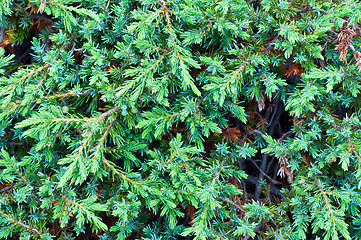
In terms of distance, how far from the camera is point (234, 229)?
1536 millimetres

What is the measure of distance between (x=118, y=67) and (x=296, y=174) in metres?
1.13

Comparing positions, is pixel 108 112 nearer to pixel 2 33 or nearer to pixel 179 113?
pixel 179 113

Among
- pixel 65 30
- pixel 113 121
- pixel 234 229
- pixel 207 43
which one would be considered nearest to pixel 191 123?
pixel 113 121

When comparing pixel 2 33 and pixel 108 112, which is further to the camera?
pixel 2 33

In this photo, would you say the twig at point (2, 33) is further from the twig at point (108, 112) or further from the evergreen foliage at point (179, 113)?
the twig at point (108, 112)

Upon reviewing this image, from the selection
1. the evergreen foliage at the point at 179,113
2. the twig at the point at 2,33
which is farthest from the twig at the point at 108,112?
the twig at the point at 2,33

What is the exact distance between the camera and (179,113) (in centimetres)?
144

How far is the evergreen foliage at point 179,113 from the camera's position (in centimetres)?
138

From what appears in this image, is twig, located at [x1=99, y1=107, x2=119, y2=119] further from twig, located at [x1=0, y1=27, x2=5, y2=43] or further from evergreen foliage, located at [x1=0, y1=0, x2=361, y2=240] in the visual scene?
twig, located at [x1=0, y1=27, x2=5, y2=43]

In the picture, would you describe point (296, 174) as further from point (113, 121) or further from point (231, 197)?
point (113, 121)

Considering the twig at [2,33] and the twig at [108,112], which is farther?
the twig at [2,33]

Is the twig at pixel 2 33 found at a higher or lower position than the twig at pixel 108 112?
higher

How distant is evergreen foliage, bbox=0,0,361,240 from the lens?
1.38 meters

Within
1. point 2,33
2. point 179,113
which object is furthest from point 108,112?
point 2,33
